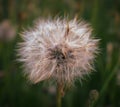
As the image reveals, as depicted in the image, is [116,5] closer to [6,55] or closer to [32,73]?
[6,55]

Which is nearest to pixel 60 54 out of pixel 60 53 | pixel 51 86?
pixel 60 53

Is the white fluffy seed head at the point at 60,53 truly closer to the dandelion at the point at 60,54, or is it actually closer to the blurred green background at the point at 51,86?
the dandelion at the point at 60,54

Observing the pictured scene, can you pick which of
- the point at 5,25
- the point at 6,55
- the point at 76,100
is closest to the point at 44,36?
the point at 76,100

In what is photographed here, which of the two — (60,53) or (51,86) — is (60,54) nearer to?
(60,53)

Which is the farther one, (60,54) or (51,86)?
(51,86)

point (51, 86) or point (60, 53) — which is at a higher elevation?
point (60, 53)

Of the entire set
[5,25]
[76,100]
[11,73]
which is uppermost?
[5,25]

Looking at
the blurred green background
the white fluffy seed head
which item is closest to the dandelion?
the white fluffy seed head

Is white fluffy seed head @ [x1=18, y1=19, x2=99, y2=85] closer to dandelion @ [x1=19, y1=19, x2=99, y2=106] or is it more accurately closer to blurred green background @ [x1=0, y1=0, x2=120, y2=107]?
dandelion @ [x1=19, y1=19, x2=99, y2=106]

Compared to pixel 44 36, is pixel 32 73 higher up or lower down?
lower down
